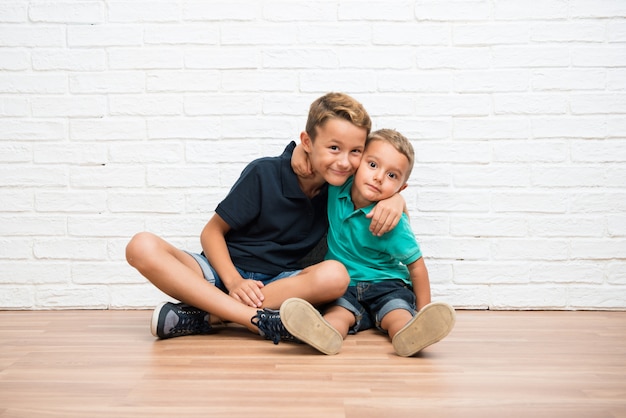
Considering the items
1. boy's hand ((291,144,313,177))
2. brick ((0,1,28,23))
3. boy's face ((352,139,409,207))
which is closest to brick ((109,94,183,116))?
brick ((0,1,28,23))

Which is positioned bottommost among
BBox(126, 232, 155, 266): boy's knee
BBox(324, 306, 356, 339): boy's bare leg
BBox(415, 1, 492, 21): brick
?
BBox(324, 306, 356, 339): boy's bare leg

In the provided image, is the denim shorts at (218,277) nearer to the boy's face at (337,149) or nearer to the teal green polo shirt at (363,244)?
the teal green polo shirt at (363,244)

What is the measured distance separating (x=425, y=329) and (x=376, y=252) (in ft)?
1.73

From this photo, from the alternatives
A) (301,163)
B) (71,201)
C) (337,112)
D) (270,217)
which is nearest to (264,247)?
(270,217)

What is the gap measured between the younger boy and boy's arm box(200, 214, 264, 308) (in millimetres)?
250

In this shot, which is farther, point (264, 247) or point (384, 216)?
point (264, 247)

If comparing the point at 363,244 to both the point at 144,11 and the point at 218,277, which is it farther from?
the point at 144,11

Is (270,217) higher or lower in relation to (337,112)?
lower

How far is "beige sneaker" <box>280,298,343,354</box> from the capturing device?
1.76 metres

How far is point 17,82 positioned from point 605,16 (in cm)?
230

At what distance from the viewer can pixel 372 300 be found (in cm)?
219

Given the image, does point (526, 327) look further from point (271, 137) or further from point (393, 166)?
point (271, 137)

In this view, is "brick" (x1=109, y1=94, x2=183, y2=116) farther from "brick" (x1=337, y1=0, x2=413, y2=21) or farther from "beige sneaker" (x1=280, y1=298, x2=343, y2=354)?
"beige sneaker" (x1=280, y1=298, x2=343, y2=354)

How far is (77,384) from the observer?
1.52 m
